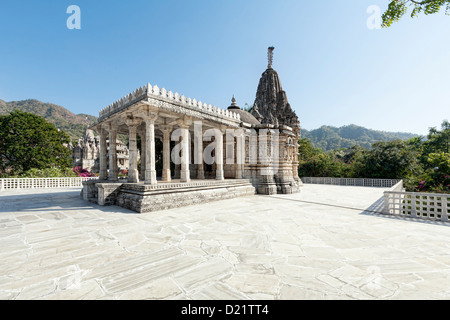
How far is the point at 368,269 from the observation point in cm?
316

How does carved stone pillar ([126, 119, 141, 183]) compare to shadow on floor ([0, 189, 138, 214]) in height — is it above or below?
above

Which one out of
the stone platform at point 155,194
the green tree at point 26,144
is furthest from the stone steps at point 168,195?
the green tree at point 26,144

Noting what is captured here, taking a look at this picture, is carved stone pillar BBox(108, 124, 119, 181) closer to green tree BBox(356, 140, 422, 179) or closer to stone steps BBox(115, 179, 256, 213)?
stone steps BBox(115, 179, 256, 213)

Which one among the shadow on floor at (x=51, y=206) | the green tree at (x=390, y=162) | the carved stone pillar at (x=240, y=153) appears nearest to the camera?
the shadow on floor at (x=51, y=206)

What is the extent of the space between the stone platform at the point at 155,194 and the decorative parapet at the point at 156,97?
12.7ft

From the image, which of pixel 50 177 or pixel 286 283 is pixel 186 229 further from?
pixel 50 177

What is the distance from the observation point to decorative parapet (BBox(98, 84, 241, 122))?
27.3ft

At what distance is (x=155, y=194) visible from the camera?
8.08 meters

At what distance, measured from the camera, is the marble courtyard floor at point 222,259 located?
2572 millimetres

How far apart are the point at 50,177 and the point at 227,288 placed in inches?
930

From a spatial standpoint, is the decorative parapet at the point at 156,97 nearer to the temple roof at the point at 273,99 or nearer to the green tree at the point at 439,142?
the temple roof at the point at 273,99

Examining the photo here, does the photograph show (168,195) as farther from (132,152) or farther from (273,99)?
(273,99)

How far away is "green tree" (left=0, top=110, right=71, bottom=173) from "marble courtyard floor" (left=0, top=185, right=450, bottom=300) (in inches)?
824

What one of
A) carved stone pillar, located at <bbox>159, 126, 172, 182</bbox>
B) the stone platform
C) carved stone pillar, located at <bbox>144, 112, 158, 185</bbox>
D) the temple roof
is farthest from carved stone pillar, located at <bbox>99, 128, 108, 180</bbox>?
the temple roof
